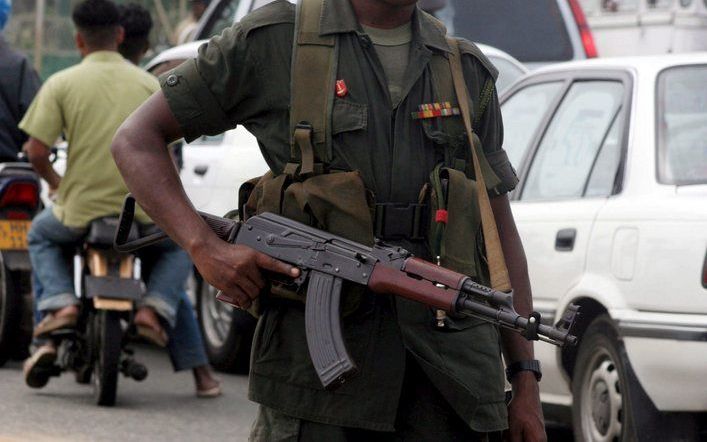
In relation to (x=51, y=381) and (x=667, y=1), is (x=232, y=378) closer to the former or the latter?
(x=51, y=381)

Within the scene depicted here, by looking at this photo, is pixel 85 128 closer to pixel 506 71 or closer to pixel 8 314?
pixel 8 314

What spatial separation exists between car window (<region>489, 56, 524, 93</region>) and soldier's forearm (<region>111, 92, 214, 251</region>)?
19.8 ft

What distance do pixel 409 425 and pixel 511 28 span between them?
798 centimetres

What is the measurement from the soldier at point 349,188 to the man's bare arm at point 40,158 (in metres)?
4.86

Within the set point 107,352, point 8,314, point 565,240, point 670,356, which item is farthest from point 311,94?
point 8,314

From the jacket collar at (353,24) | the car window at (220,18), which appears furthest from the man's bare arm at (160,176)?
the car window at (220,18)

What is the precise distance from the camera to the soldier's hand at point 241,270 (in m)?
3.33

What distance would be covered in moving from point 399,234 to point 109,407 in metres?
4.98

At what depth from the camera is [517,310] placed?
3658 mm

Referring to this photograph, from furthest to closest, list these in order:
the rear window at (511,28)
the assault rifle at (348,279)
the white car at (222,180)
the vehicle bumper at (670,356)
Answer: the rear window at (511,28) < the white car at (222,180) < the vehicle bumper at (670,356) < the assault rifle at (348,279)

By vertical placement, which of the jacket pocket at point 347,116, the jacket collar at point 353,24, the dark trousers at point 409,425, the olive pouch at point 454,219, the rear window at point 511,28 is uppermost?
the jacket collar at point 353,24

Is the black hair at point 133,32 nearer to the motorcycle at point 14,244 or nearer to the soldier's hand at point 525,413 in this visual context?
the motorcycle at point 14,244

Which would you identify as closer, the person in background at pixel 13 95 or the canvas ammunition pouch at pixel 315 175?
the canvas ammunition pouch at pixel 315 175

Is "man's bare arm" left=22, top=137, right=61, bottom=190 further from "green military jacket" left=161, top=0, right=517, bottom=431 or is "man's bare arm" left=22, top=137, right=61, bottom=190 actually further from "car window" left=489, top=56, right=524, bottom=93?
"green military jacket" left=161, top=0, right=517, bottom=431
